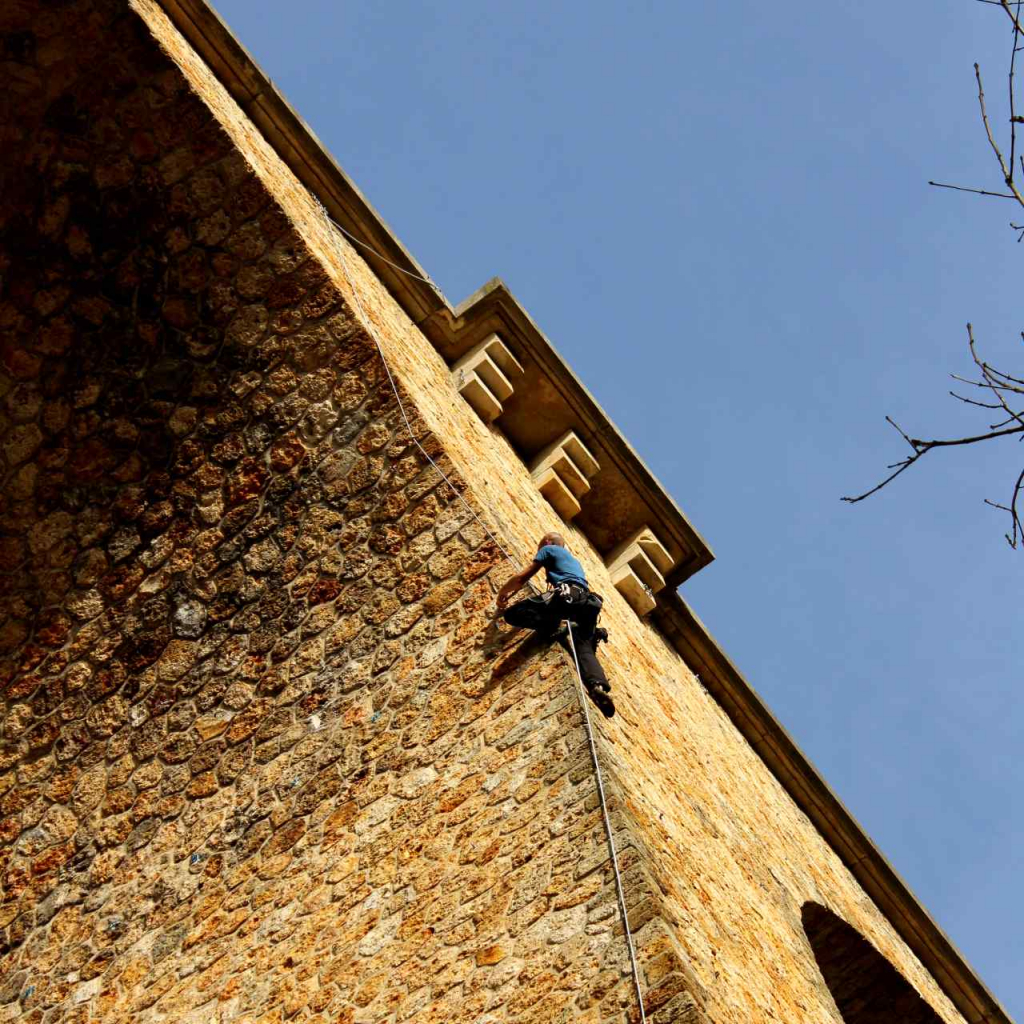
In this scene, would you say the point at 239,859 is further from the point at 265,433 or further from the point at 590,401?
the point at 590,401

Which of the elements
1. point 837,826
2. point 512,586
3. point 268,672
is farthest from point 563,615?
point 837,826

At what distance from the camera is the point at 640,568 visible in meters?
8.59

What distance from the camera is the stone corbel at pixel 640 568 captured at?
845 cm

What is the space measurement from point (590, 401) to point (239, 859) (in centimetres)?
360

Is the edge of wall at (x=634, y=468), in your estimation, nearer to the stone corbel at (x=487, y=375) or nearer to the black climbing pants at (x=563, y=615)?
the stone corbel at (x=487, y=375)

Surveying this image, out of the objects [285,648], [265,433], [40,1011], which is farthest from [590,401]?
[40,1011]

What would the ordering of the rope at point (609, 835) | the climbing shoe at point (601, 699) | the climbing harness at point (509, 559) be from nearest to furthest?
the rope at point (609, 835) < the climbing harness at point (509, 559) < the climbing shoe at point (601, 699)

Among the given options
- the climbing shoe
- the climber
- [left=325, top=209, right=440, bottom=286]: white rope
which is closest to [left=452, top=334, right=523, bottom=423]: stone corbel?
[left=325, top=209, right=440, bottom=286]: white rope

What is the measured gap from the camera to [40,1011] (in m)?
5.66

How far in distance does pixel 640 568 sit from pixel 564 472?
30.1 inches

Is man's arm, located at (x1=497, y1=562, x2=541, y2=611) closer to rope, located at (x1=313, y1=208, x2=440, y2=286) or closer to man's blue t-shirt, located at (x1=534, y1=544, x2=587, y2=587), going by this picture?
man's blue t-shirt, located at (x1=534, y1=544, x2=587, y2=587)

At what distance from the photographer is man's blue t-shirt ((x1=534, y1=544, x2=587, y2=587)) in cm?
552

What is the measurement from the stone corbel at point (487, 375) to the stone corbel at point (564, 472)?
15.5 inches

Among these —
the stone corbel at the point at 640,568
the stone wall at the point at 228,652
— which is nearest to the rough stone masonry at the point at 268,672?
the stone wall at the point at 228,652
